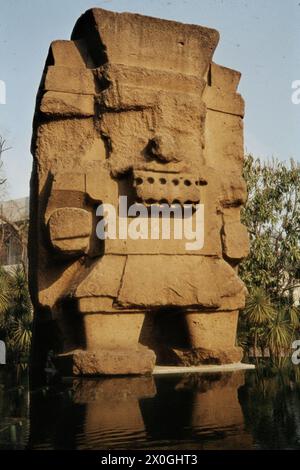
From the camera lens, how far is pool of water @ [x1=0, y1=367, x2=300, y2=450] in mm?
3205

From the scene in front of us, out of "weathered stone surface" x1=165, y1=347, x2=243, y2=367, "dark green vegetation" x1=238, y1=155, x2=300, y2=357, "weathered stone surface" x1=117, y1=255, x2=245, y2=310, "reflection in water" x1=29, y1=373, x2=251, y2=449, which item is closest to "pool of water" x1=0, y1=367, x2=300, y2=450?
"reflection in water" x1=29, y1=373, x2=251, y2=449

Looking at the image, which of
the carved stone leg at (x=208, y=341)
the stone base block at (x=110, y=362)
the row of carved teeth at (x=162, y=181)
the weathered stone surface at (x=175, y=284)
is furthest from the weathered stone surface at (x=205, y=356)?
the row of carved teeth at (x=162, y=181)

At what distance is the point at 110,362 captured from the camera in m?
4.62

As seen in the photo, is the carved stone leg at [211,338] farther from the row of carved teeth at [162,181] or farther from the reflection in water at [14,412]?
the reflection in water at [14,412]

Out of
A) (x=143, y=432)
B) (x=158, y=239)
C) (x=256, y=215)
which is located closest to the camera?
(x=143, y=432)

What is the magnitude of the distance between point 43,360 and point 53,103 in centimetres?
238

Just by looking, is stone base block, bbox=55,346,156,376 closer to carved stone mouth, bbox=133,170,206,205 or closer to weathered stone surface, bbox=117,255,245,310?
weathered stone surface, bbox=117,255,245,310

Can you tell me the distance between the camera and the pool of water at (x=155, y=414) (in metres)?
3.21

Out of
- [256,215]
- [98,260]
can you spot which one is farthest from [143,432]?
[256,215]

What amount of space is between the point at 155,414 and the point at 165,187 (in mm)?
1968

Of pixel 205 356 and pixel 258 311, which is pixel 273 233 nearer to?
pixel 258 311

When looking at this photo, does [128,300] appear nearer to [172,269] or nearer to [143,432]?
[172,269]

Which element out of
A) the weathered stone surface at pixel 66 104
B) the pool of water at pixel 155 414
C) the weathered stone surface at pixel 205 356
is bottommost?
the pool of water at pixel 155 414

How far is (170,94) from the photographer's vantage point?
532cm
